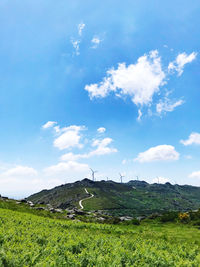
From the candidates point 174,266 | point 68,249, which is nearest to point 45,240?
point 68,249

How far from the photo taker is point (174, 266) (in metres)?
9.08

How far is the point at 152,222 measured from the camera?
32125mm

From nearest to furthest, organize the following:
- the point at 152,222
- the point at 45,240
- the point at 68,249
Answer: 1. the point at 68,249
2. the point at 45,240
3. the point at 152,222

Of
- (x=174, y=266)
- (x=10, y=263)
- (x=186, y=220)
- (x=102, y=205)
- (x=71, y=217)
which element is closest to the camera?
(x=10, y=263)

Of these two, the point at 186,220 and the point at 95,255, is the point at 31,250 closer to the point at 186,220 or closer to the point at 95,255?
the point at 95,255

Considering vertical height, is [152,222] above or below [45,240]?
below

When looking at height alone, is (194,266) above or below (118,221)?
above

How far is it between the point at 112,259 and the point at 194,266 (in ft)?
13.1

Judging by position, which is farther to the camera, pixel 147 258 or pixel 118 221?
pixel 118 221

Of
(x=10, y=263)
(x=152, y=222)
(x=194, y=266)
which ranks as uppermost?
(x=10, y=263)

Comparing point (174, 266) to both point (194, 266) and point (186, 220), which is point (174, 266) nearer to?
point (194, 266)

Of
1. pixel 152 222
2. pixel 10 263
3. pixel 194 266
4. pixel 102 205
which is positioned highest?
pixel 10 263

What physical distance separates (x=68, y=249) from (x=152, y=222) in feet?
82.5

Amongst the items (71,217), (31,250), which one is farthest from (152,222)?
(31,250)
